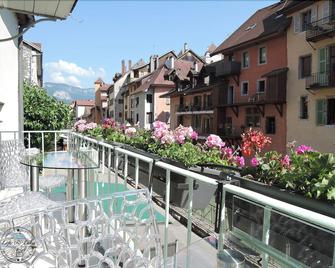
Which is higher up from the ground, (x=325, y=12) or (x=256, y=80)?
(x=325, y=12)

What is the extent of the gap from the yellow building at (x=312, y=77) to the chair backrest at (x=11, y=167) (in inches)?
633

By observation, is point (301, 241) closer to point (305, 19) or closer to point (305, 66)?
point (305, 66)

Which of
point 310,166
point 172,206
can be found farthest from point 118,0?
point 310,166

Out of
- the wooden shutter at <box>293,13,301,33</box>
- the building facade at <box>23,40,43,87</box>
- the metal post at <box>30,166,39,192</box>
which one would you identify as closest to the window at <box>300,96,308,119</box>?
the wooden shutter at <box>293,13,301,33</box>

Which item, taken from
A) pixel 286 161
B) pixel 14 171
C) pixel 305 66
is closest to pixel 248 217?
pixel 286 161

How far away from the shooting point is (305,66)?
20672 mm

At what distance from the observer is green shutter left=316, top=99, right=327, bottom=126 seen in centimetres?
1916

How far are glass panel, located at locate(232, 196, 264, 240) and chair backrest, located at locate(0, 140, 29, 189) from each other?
289 cm

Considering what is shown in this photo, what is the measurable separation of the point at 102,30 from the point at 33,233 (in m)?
3.61

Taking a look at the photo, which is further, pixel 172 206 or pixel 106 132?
pixel 106 132

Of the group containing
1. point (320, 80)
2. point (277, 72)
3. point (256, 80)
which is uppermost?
point (277, 72)

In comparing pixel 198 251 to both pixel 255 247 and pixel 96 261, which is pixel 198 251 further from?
pixel 96 261

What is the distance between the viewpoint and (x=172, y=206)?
2643mm

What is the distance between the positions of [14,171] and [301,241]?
3.35m
